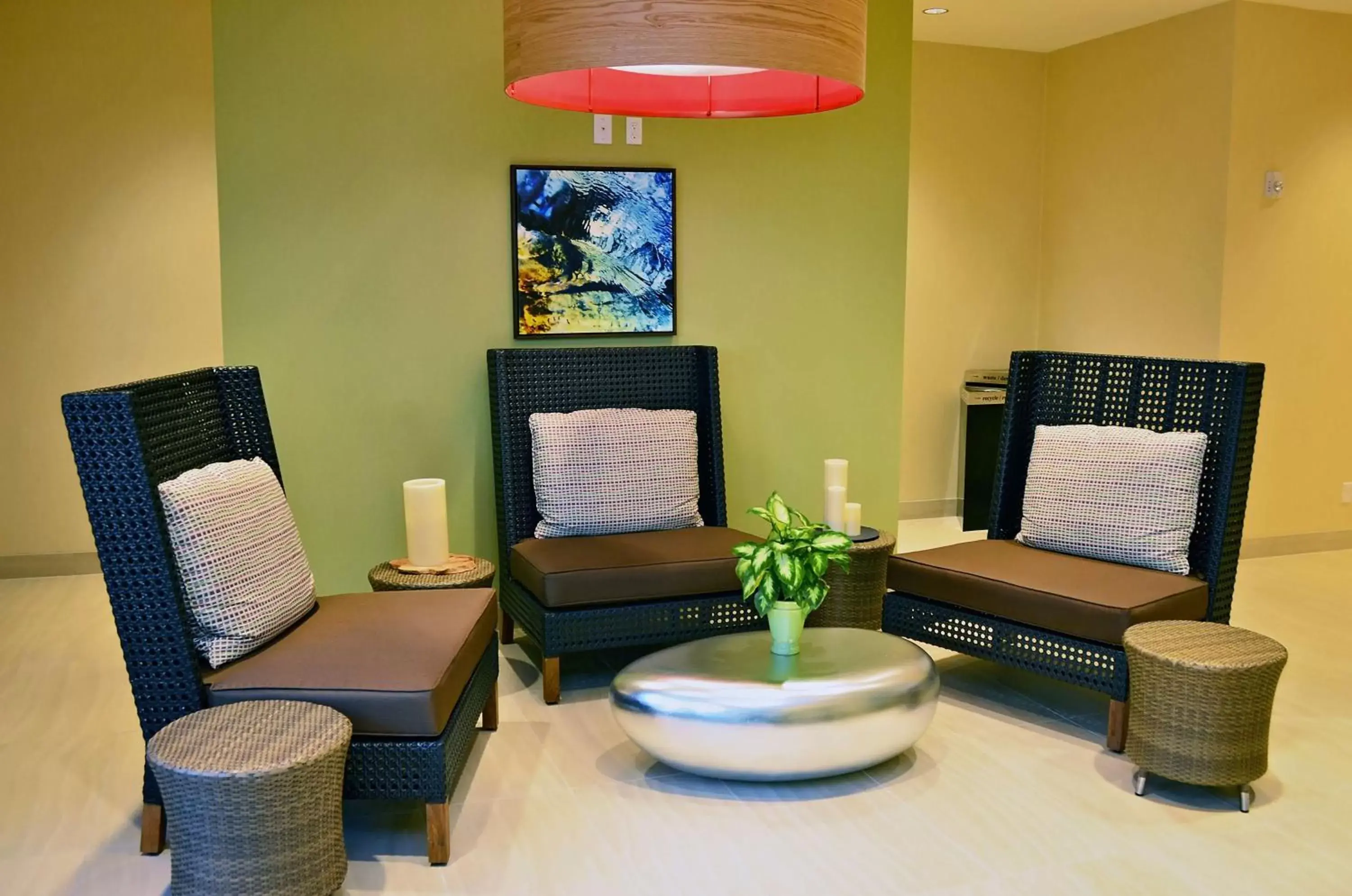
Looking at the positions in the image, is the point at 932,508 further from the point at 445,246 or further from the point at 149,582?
the point at 149,582

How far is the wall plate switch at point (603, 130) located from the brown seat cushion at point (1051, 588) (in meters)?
1.97

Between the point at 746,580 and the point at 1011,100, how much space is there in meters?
4.74

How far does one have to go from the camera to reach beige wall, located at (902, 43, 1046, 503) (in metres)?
6.88

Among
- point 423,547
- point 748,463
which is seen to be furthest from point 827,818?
→ point 748,463

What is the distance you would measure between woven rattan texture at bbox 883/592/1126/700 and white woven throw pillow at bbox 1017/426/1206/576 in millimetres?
471

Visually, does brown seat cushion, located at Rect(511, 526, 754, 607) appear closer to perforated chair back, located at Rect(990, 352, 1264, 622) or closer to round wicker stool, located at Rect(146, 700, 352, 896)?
perforated chair back, located at Rect(990, 352, 1264, 622)

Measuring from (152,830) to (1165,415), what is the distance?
10.9ft

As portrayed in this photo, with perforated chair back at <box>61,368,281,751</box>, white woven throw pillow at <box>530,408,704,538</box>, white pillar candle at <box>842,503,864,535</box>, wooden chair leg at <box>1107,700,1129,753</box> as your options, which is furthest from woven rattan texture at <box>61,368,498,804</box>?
white pillar candle at <box>842,503,864,535</box>

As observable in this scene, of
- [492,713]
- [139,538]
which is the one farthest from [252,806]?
[492,713]

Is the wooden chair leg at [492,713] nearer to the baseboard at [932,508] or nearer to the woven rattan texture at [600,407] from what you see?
the woven rattan texture at [600,407]

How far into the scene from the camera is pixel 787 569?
3.25m

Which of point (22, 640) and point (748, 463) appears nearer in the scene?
point (22, 640)

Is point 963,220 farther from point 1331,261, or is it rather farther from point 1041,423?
point 1041,423

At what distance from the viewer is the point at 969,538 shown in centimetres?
→ 671
